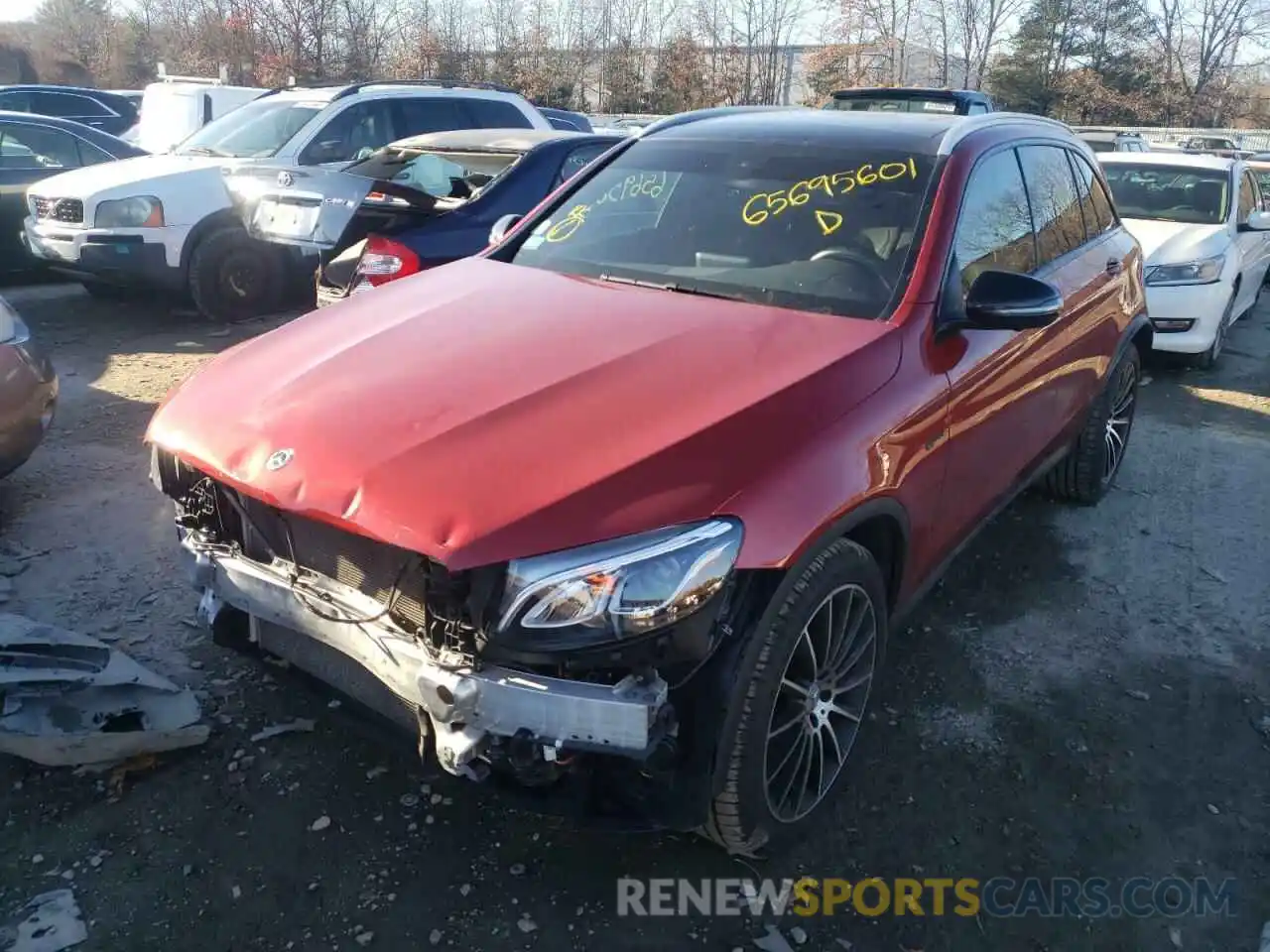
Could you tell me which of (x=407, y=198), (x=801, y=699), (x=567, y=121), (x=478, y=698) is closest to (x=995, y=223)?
(x=801, y=699)

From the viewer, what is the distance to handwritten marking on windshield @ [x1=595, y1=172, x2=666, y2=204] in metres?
3.77

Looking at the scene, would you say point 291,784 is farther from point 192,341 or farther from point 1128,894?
point 192,341

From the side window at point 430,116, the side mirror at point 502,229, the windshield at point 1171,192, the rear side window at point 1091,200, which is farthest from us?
the side window at point 430,116

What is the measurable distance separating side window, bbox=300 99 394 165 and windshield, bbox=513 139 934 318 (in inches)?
216

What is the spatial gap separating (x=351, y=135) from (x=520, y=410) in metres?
7.27

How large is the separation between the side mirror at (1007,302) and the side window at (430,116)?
7247 mm

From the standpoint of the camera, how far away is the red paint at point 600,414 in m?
2.19

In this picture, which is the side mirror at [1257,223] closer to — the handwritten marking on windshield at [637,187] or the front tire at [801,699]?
the handwritten marking on windshield at [637,187]

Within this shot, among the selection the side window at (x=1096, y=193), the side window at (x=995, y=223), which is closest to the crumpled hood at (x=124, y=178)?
the side window at (x=1096, y=193)

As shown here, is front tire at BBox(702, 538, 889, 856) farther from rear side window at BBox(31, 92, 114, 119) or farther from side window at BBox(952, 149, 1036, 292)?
rear side window at BBox(31, 92, 114, 119)

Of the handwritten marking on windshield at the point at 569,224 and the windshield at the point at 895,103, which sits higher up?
the windshield at the point at 895,103

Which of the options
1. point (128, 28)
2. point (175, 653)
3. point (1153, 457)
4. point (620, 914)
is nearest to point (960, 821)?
point (620, 914)

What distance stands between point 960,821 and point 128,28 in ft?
130

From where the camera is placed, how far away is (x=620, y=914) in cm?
253
